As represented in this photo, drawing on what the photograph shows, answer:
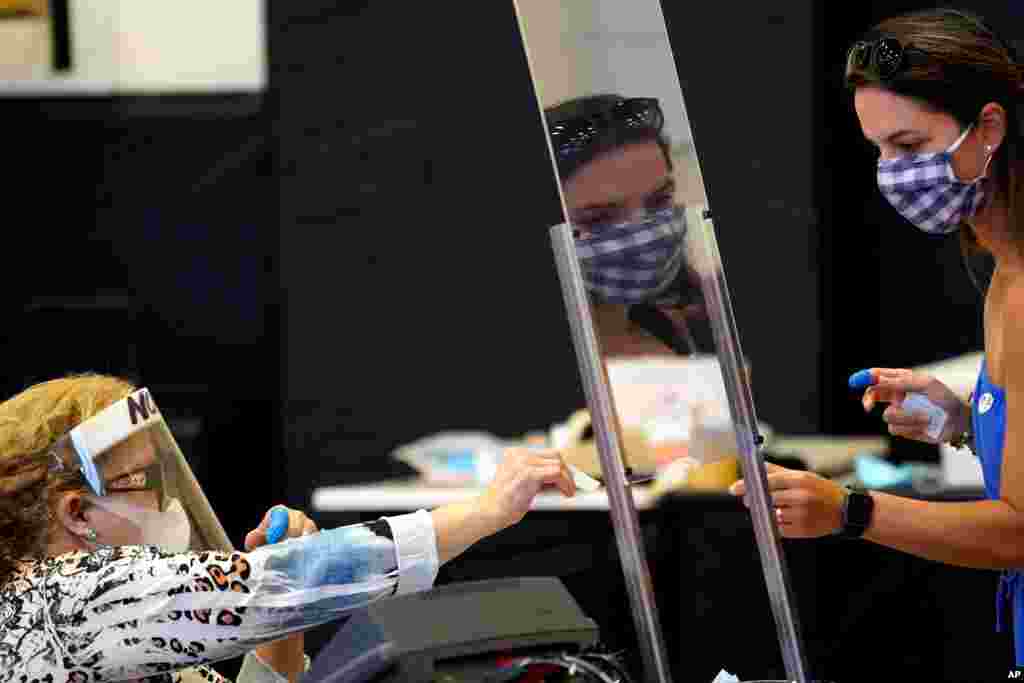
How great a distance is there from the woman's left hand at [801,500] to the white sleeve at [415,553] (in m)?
0.36

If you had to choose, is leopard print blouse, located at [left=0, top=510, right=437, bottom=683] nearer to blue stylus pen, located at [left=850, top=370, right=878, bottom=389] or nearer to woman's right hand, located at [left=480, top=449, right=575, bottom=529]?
woman's right hand, located at [left=480, top=449, right=575, bottom=529]

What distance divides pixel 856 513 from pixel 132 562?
Answer: 0.87 meters

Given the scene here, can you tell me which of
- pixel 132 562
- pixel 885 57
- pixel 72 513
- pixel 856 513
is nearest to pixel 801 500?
pixel 856 513

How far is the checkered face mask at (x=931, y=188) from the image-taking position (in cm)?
208

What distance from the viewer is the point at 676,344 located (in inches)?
78.3

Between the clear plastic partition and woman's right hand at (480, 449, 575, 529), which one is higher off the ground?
the clear plastic partition

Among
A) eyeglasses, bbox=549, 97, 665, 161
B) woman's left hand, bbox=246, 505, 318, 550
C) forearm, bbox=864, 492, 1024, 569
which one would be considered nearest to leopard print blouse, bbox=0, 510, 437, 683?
woman's left hand, bbox=246, 505, 318, 550

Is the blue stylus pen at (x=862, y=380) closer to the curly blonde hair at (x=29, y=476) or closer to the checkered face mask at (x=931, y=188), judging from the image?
the checkered face mask at (x=931, y=188)

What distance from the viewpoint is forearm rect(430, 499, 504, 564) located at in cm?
193

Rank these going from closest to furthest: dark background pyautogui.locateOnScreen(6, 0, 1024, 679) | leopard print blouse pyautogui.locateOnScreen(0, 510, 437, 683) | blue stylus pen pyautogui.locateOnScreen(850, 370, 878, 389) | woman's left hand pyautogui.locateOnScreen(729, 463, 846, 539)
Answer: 1. leopard print blouse pyautogui.locateOnScreen(0, 510, 437, 683)
2. woman's left hand pyautogui.locateOnScreen(729, 463, 846, 539)
3. blue stylus pen pyautogui.locateOnScreen(850, 370, 878, 389)
4. dark background pyautogui.locateOnScreen(6, 0, 1024, 679)

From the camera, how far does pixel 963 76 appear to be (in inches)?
81.0

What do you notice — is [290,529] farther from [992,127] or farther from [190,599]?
[992,127]

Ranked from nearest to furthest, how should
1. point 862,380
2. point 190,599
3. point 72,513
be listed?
point 190,599 < point 72,513 < point 862,380

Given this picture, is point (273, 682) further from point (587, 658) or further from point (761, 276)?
point (761, 276)
